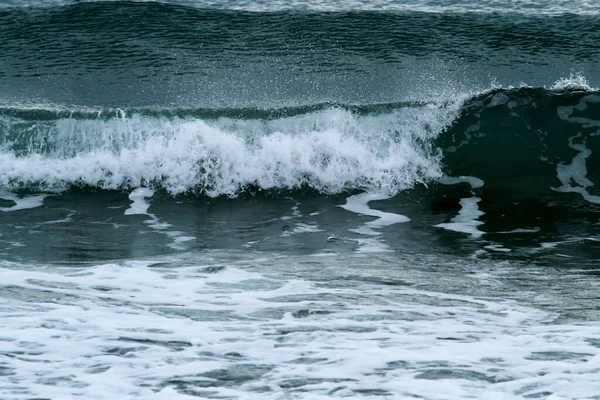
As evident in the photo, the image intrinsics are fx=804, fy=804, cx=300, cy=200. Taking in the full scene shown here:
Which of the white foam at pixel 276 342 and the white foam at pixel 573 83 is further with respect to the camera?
the white foam at pixel 573 83

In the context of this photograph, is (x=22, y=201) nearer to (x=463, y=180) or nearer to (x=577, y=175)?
(x=463, y=180)

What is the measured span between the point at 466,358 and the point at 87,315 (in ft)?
7.88

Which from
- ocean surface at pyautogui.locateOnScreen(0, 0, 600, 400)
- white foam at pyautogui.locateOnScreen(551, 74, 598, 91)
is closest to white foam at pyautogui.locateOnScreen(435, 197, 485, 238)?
ocean surface at pyautogui.locateOnScreen(0, 0, 600, 400)

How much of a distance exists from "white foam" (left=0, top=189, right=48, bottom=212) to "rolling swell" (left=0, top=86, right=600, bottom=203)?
0.22m

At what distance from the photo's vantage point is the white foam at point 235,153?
9641 millimetres

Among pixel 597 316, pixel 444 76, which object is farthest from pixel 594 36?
pixel 597 316

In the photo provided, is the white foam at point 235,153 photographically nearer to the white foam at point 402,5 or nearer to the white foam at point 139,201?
the white foam at point 139,201

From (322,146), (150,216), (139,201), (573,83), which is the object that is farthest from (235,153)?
(573,83)

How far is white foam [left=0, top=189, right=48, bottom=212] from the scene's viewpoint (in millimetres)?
9016

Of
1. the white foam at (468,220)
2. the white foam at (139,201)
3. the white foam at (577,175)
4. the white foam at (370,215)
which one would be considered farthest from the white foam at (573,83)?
the white foam at (139,201)

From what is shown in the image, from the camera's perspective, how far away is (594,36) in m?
13.5

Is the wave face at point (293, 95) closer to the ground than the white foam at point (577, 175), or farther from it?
farther from it

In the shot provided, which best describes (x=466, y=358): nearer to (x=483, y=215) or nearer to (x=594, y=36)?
(x=483, y=215)

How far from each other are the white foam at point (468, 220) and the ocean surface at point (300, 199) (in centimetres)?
6
